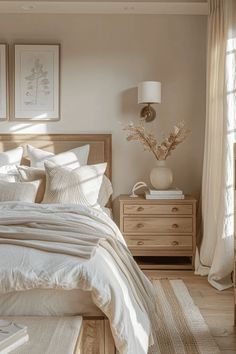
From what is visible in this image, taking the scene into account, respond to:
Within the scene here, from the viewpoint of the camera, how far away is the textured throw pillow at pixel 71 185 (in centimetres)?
405

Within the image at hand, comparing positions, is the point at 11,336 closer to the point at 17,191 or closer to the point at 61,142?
the point at 17,191

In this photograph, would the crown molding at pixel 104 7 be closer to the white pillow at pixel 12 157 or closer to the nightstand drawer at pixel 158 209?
the white pillow at pixel 12 157

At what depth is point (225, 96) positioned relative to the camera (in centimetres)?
395

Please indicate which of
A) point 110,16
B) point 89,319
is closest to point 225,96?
point 110,16

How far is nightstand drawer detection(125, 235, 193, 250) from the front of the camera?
14.9 feet

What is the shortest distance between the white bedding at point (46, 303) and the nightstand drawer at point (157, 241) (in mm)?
2230

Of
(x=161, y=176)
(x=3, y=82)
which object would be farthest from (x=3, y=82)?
(x=161, y=176)

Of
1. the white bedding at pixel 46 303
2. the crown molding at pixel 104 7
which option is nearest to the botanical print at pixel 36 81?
the crown molding at pixel 104 7

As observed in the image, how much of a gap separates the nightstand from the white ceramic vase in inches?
7.0

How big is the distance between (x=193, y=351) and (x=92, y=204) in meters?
1.74

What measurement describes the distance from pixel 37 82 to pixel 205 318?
291cm

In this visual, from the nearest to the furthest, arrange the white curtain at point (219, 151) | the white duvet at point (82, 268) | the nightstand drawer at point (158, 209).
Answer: the white duvet at point (82, 268)
the white curtain at point (219, 151)
the nightstand drawer at point (158, 209)

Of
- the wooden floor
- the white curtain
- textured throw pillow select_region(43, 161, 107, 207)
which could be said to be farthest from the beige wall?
the wooden floor

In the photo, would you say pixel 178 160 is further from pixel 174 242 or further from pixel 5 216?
pixel 5 216
